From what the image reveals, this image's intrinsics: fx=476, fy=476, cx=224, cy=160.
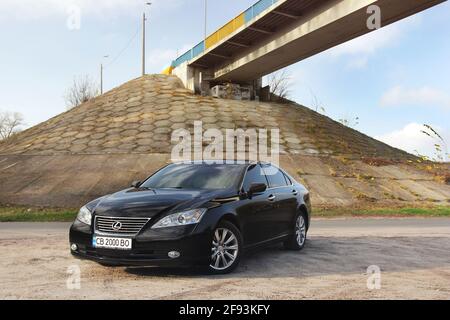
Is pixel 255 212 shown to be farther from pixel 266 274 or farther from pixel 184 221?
pixel 184 221

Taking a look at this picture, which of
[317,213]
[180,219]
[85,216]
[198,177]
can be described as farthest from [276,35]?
[180,219]

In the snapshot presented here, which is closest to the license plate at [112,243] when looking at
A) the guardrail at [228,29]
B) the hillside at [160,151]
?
the hillside at [160,151]

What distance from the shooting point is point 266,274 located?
20.2 feet

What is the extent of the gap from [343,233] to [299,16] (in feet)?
44.8

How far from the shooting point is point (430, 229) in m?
11.6

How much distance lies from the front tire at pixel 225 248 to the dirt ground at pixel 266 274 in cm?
14

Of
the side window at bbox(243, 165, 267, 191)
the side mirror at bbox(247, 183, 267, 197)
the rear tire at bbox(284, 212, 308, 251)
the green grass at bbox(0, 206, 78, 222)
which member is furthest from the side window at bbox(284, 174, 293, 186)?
the green grass at bbox(0, 206, 78, 222)

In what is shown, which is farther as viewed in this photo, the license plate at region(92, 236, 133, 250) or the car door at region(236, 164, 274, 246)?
the car door at region(236, 164, 274, 246)

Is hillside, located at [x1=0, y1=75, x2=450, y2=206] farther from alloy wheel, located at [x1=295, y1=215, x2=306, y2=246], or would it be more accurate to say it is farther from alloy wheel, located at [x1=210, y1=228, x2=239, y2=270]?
alloy wheel, located at [x1=210, y1=228, x2=239, y2=270]

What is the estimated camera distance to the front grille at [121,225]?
5.68 m

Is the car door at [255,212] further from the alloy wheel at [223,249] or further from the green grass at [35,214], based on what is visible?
the green grass at [35,214]

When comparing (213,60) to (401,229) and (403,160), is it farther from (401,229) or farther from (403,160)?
(401,229)

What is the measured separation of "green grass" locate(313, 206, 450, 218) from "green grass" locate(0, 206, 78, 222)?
730 cm

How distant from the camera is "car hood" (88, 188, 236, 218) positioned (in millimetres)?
5773
